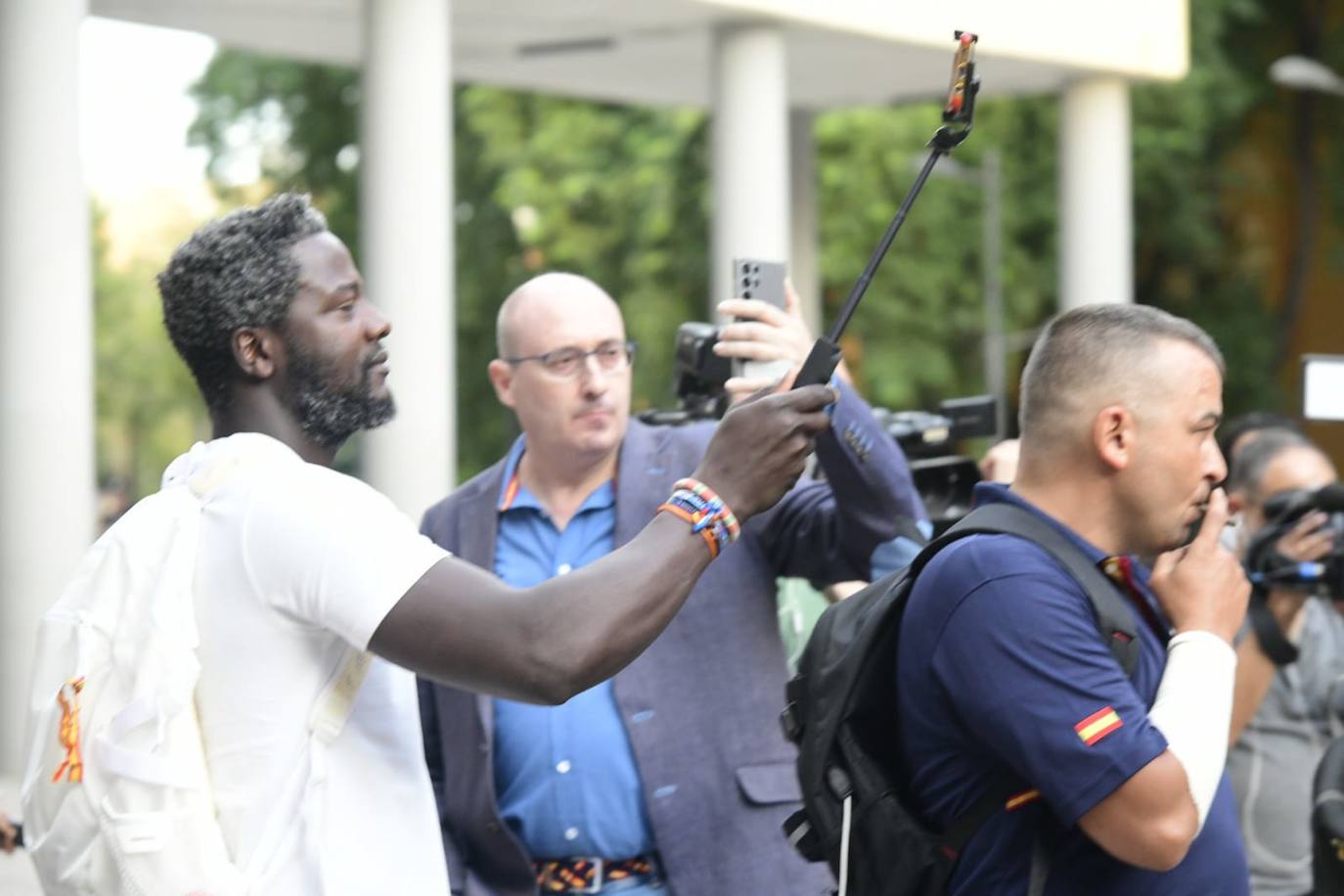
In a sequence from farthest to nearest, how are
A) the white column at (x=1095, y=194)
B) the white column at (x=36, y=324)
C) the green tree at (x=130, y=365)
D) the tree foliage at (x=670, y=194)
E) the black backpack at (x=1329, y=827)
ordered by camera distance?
1. the green tree at (x=130, y=365)
2. the tree foliage at (x=670, y=194)
3. the white column at (x=1095, y=194)
4. the white column at (x=36, y=324)
5. the black backpack at (x=1329, y=827)

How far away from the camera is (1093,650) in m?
2.57

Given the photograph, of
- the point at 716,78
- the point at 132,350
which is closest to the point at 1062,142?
the point at 716,78

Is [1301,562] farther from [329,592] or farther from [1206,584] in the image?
Answer: [329,592]

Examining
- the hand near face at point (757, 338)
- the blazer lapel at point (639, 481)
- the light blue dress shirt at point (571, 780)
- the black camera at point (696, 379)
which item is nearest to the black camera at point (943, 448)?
the black camera at point (696, 379)

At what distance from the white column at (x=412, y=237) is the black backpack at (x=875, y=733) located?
814 cm

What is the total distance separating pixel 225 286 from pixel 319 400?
0.68 feet

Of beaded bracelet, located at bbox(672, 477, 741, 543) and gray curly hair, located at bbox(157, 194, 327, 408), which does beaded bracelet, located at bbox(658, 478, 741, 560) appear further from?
gray curly hair, located at bbox(157, 194, 327, 408)

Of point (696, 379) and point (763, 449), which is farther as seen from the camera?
point (696, 379)

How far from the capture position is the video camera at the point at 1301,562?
439 cm

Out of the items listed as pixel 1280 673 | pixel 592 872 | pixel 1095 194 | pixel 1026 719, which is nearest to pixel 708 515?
pixel 1026 719

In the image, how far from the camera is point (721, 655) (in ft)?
12.6

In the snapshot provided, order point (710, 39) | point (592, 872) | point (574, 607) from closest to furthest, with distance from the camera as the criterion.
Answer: point (574, 607)
point (592, 872)
point (710, 39)

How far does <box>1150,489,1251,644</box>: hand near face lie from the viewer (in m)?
2.70

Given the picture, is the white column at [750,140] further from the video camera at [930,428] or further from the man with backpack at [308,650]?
the man with backpack at [308,650]
